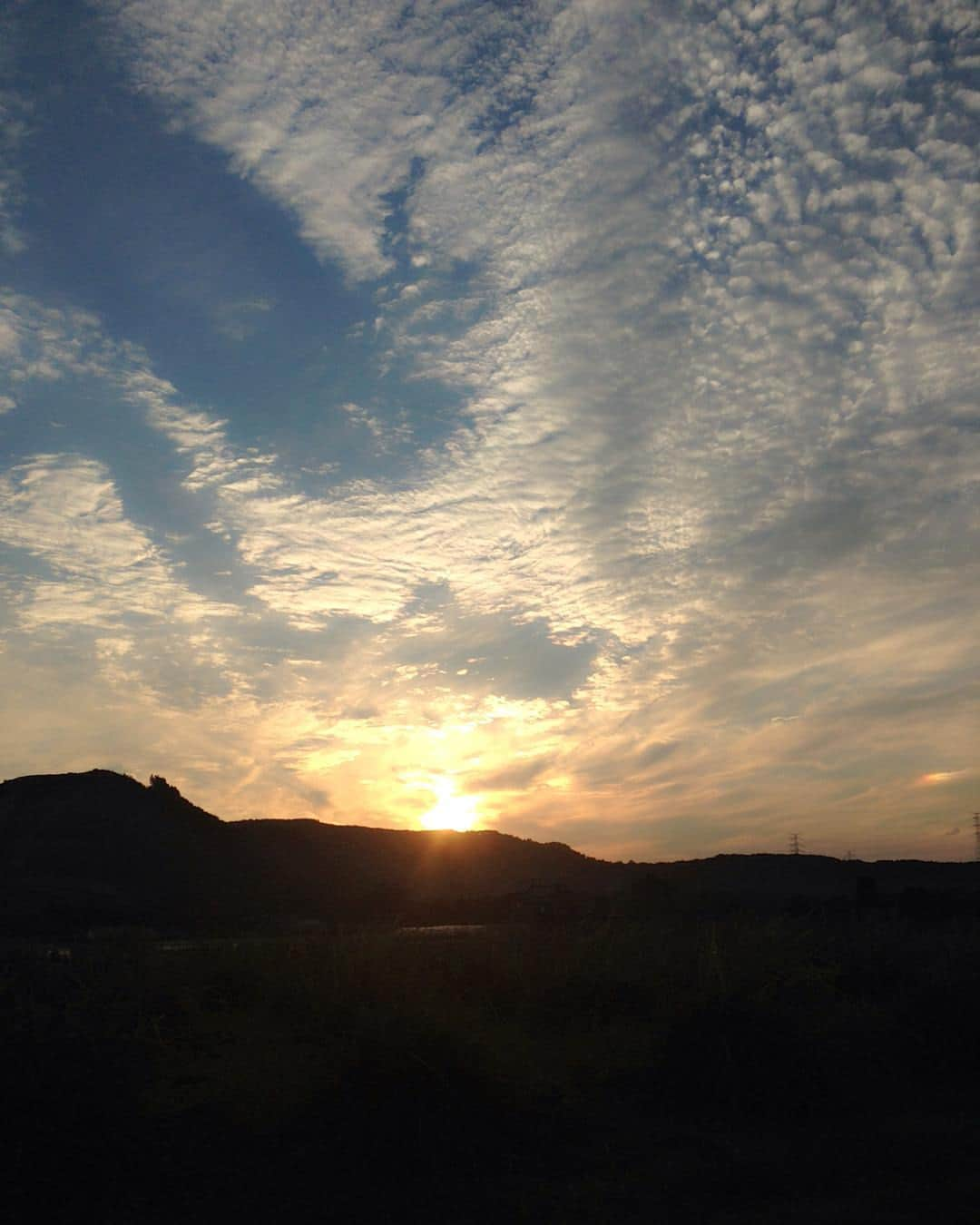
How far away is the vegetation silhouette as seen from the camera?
7148 mm

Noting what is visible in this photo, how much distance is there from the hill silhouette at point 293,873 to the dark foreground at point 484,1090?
2282 cm

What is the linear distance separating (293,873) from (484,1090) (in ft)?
197

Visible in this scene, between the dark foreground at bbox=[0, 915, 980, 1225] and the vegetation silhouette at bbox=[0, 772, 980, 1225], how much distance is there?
Result: 0.10ft

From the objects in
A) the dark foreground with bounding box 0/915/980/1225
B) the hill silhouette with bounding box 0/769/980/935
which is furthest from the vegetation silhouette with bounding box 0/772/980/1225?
the hill silhouette with bounding box 0/769/980/935

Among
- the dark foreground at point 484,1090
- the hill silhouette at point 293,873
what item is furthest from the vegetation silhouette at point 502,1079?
the hill silhouette at point 293,873

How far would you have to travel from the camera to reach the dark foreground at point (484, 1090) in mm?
7105

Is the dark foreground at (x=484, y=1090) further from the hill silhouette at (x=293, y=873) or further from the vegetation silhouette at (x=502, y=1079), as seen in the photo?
the hill silhouette at (x=293, y=873)

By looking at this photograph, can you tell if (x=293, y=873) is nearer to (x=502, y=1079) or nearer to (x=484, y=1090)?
(x=502, y=1079)

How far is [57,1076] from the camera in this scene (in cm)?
795

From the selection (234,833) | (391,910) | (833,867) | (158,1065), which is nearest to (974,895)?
(391,910)

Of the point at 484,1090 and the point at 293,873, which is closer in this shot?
the point at 484,1090

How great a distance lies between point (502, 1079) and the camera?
9703mm

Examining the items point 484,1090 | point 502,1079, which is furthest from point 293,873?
point 484,1090

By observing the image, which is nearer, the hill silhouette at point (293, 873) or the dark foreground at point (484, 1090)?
the dark foreground at point (484, 1090)
